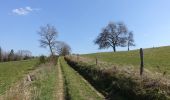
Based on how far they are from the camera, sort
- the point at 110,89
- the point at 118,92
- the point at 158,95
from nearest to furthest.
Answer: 1. the point at 158,95
2. the point at 118,92
3. the point at 110,89

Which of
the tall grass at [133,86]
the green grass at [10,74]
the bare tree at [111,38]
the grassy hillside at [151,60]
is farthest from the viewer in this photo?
the bare tree at [111,38]

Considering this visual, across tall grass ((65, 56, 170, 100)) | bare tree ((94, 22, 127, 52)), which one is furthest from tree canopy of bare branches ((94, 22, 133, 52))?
tall grass ((65, 56, 170, 100))

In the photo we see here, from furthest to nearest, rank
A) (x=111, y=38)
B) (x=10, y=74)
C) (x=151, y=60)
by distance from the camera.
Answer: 1. (x=111, y=38)
2. (x=151, y=60)
3. (x=10, y=74)

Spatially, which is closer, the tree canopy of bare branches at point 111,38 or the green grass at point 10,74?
the green grass at point 10,74

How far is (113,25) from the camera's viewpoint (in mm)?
106812

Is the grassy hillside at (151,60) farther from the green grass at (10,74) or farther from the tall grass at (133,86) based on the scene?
the green grass at (10,74)

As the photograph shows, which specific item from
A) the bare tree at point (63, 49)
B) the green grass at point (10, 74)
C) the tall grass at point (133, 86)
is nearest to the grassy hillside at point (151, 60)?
the tall grass at point (133, 86)

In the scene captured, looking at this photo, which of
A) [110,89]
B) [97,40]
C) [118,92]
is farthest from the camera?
[97,40]

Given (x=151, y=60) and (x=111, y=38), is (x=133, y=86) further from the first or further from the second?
(x=111, y=38)

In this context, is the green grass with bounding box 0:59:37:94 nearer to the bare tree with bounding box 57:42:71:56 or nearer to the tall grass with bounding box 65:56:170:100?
the tall grass with bounding box 65:56:170:100

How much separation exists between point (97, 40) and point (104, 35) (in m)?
2.55

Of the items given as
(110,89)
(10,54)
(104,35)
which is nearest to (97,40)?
(104,35)

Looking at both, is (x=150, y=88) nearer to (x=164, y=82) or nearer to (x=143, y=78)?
(x=164, y=82)

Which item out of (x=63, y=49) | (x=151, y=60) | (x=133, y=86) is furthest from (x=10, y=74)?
(x=63, y=49)
